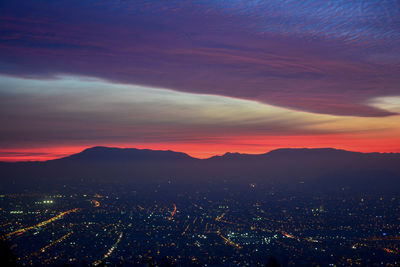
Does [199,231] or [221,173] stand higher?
[221,173]

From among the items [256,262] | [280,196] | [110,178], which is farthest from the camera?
[110,178]

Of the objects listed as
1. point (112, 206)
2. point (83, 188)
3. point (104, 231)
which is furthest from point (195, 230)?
point (83, 188)

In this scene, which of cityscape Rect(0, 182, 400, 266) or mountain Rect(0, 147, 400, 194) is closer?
cityscape Rect(0, 182, 400, 266)

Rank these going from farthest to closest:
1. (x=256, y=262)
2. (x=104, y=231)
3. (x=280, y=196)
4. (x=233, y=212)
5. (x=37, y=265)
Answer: (x=280, y=196) < (x=233, y=212) < (x=104, y=231) < (x=256, y=262) < (x=37, y=265)

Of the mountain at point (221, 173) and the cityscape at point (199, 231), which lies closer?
the cityscape at point (199, 231)

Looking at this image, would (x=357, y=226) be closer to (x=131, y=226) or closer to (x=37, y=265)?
(x=131, y=226)

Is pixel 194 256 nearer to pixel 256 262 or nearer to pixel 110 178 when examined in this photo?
pixel 256 262

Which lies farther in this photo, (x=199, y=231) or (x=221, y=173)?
(x=221, y=173)

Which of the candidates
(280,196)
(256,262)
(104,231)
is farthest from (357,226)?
(280,196)

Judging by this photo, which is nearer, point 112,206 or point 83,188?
point 112,206
